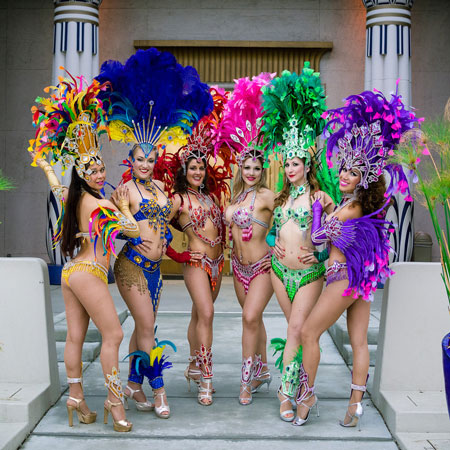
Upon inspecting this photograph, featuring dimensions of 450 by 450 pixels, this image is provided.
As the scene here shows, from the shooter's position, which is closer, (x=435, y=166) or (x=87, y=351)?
(x=435, y=166)

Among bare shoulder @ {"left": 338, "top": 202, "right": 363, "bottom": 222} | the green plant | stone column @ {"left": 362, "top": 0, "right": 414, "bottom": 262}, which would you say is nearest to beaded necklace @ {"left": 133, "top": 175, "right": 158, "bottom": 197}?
bare shoulder @ {"left": 338, "top": 202, "right": 363, "bottom": 222}

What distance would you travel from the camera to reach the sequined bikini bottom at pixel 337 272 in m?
3.90

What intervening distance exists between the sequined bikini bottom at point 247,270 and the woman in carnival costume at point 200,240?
0.15 m

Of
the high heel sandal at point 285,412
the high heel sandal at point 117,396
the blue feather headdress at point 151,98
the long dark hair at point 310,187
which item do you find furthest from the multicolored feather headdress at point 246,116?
the high heel sandal at point 117,396

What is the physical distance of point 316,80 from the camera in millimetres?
4301

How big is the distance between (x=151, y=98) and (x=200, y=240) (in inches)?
38.4

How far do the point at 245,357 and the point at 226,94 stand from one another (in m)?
1.89

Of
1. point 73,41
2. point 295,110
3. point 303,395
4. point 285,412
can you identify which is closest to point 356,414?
point 303,395

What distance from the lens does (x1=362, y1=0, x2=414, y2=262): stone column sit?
867cm

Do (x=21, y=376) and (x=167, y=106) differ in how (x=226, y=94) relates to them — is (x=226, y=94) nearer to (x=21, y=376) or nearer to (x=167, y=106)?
(x=167, y=106)

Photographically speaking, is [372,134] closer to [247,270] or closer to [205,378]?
[247,270]

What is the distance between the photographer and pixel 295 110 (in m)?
4.26

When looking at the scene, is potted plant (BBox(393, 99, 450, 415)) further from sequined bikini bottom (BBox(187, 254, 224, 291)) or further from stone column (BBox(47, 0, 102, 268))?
stone column (BBox(47, 0, 102, 268))

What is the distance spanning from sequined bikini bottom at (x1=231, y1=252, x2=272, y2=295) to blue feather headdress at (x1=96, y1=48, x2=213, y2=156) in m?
0.90
